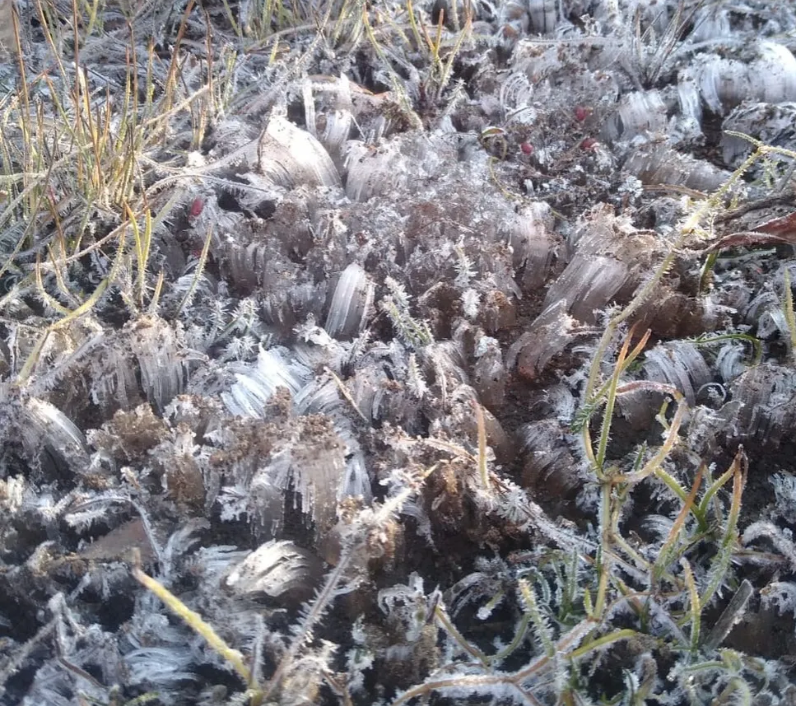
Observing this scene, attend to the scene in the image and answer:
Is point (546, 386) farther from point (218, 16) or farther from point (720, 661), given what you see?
point (218, 16)

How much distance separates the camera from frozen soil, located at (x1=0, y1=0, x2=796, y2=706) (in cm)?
83

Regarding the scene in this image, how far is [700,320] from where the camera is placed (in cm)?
114

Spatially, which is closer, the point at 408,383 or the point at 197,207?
the point at 408,383

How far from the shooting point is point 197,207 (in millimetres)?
1265

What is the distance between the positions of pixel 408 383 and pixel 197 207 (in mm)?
526

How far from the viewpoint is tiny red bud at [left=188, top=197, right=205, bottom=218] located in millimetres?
1265

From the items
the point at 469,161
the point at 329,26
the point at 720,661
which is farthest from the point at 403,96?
the point at 720,661

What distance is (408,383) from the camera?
100 cm

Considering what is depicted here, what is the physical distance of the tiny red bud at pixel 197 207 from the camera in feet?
4.15

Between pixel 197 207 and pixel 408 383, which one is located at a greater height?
pixel 197 207

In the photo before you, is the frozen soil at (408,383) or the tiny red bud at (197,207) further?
the tiny red bud at (197,207)

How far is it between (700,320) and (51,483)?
96 cm

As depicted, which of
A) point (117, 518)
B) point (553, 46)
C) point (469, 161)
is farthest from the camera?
point (553, 46)

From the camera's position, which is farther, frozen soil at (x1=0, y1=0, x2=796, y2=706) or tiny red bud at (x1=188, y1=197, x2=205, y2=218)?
tiny red bud at (x1=188, y1=197, x2=205, y2=218)
